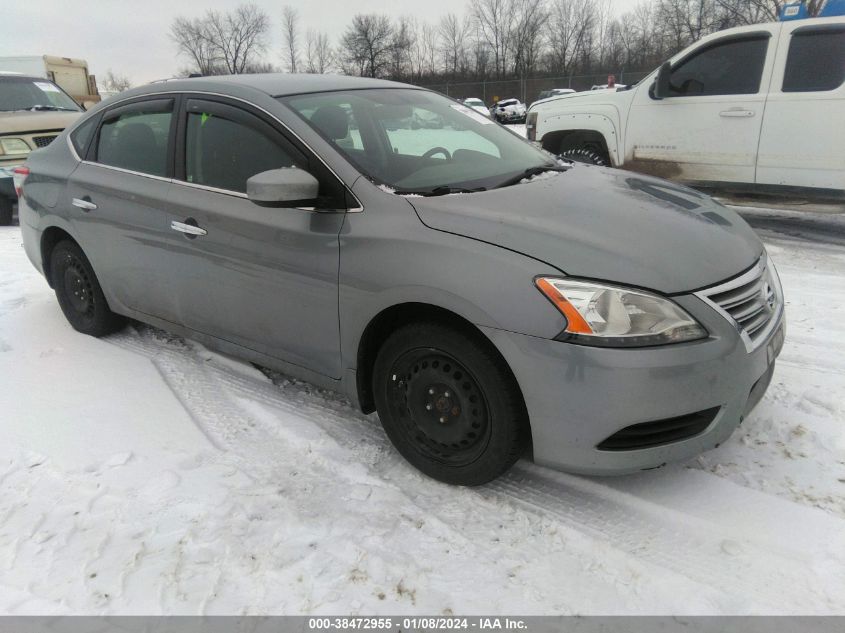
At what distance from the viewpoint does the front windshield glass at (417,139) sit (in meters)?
2.83

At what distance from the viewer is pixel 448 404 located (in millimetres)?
2465

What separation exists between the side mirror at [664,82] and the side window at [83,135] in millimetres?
5402

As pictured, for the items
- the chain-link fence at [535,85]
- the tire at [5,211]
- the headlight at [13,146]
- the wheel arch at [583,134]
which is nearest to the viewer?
the wheel arch at [583,134]

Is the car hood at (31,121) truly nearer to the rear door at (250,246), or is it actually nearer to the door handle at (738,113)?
the rear door at (250,246)

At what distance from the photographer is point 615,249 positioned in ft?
7.45

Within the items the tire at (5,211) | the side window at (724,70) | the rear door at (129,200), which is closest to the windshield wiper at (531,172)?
the rear door at (129,200)

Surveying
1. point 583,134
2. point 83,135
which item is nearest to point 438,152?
point 83,135

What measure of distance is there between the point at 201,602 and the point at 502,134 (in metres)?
2.88

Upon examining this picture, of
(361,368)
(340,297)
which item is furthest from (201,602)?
(340,297)

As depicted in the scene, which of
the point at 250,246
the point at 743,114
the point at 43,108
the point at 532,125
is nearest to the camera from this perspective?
the point at 250,246

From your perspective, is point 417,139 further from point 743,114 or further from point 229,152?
point 743,114

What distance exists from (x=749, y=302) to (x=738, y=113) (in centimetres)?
464

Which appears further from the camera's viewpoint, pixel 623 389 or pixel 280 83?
pixel 280 83

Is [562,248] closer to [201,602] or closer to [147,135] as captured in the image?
[201,602]
